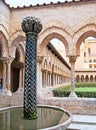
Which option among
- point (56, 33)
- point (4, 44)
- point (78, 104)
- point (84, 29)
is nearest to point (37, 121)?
point (78, 104)

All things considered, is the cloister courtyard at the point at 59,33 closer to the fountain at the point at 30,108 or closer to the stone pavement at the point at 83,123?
the stone pavement at the point at 83,123

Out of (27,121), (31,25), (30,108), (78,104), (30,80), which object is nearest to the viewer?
(27,121)

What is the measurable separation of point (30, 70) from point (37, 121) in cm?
122

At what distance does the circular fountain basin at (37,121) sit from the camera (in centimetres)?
422

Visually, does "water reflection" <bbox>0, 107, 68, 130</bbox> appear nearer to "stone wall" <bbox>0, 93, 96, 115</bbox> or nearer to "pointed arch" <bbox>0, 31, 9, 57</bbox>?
"stone wall" <bbox>0, 93, 96, 115</bbox>

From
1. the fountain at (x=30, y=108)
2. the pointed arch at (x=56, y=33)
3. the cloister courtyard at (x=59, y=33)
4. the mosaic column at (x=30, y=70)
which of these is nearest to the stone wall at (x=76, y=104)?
the cloister courtyard at (x=59, y=33)

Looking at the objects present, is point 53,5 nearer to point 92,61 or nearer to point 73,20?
point 73,20

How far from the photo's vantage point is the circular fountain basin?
4.22 metres

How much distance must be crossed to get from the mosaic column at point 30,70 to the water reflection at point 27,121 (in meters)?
0.27

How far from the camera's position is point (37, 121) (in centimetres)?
491

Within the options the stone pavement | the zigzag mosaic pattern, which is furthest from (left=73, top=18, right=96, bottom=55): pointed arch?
the zigzag mosaic pattern

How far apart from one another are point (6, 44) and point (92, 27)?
13.6 ft

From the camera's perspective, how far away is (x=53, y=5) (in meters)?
10.2

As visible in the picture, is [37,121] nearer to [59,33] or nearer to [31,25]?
[31,25]
